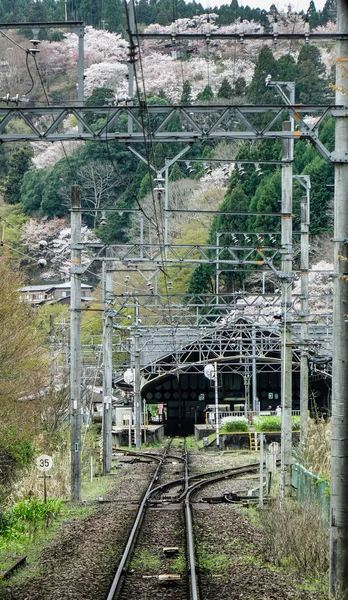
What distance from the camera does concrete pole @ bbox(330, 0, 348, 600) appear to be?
920cm

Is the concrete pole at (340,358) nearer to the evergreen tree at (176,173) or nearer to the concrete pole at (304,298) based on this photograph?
the concrete pole at (304,298)

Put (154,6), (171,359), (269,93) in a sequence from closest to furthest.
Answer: (269,93), (171,359), (154,6)

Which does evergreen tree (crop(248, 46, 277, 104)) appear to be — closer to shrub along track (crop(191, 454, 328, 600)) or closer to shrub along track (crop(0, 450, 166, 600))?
shrub along track (crop(0, 450, 166, 600))

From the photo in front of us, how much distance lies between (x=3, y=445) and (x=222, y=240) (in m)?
27.4

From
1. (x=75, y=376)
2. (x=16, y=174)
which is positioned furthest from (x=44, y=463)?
(x=16, y=174)

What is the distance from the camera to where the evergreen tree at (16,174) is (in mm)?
55875

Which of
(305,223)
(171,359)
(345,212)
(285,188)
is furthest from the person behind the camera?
(171,359)

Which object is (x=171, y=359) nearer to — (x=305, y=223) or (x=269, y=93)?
(x=269, y=93)

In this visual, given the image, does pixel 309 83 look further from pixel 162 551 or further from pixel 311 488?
pixel 162 551

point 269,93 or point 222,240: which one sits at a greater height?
point 269,93

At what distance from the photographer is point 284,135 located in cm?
1042

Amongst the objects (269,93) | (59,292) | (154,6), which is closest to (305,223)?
(269,93)

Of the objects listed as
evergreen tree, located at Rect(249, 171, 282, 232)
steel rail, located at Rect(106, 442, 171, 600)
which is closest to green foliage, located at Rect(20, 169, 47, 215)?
evergreen tree, located at Rect(249, 171, 282, 232)

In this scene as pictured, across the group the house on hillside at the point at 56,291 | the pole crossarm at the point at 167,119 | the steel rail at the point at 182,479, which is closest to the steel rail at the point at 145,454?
the steel rail at the point at 182,479
